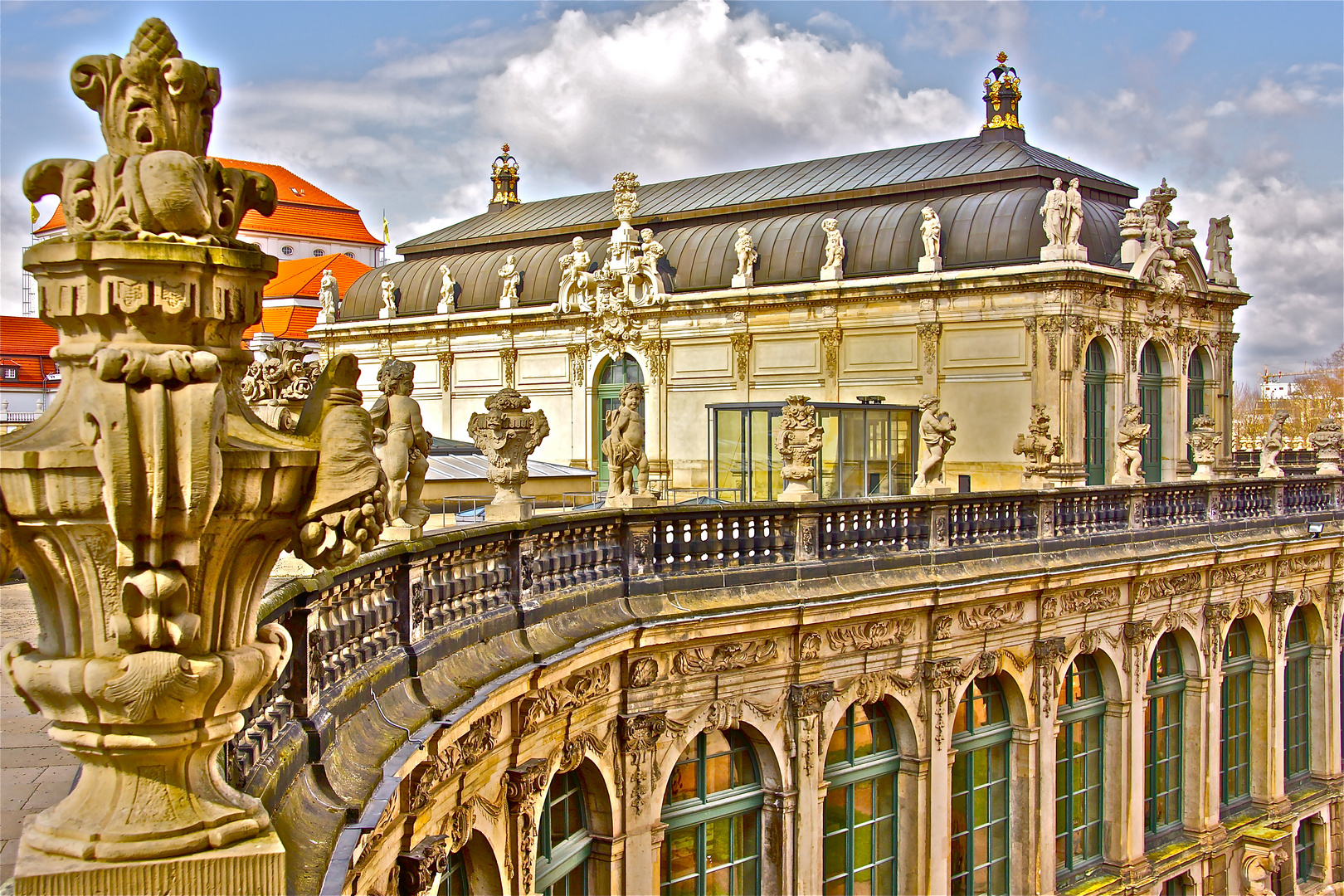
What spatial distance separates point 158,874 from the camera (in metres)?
4.77

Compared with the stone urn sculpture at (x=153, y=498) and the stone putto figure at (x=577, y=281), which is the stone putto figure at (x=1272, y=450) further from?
the stone urn sculpture at (x=153, y=498)

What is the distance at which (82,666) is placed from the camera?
15.4ft

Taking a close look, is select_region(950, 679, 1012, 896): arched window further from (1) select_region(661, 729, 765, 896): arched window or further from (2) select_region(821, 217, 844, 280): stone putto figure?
(2) select_region(821, 217, 844, 280): stone putto figure

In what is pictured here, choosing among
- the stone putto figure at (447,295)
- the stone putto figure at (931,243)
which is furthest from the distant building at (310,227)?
the stone putto figure at (931,243)

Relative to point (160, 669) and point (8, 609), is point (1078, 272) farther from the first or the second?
point (160, 669)

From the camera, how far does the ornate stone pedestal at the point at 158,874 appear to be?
15.4 ft

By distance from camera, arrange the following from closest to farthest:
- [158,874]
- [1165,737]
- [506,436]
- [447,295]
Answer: [158,874]
[506,436]
[1165,737]
[447,295]

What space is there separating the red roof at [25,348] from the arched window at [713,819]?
160 ft

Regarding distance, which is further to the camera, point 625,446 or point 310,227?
point 310,227

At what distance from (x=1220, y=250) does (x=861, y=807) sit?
888 inches

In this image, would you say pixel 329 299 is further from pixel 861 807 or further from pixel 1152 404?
pixel 861 807

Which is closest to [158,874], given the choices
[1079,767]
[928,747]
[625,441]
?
[625,441]

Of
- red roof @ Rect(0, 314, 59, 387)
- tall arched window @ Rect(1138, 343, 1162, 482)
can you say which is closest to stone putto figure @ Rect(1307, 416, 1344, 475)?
tall arched window @ Rect(1138, 343, 1162, 482)

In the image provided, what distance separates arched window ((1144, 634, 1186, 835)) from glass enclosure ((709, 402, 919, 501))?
20.8 feet
